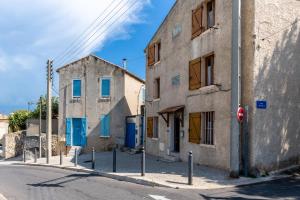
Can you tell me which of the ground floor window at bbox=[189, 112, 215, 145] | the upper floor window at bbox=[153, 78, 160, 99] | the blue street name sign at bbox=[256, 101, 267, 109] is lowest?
the ground floor window at bbox=[189, 112, 215, 145]

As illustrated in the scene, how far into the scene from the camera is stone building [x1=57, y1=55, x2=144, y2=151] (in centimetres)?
3108

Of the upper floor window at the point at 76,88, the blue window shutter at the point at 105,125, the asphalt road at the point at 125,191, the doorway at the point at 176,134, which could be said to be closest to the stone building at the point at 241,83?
the doorway at the point at 176,134

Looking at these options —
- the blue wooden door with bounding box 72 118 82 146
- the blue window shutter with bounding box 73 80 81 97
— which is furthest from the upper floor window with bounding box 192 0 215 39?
the blue wooden door with bounding box 72 118 82 146

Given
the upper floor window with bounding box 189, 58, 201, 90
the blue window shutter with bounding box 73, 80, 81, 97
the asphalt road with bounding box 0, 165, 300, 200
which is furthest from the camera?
the blue window shutter with bounding box 73, 80, 81, 97

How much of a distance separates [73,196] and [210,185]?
3944mm

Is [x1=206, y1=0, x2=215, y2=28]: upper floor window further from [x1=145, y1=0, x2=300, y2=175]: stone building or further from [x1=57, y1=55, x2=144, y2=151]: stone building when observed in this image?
[x1=57, y1=55, x2=144, y2=151]: stone building

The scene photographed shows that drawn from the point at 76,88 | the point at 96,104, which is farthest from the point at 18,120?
the point at 96,104

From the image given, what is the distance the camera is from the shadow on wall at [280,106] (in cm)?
1387

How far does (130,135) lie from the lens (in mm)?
30312

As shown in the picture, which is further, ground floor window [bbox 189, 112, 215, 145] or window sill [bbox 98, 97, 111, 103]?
window sill [bbox 98, 97, 111, 103]

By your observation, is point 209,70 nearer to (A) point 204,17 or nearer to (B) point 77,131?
(A) point 204,17

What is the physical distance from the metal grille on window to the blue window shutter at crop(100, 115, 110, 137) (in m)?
14.8

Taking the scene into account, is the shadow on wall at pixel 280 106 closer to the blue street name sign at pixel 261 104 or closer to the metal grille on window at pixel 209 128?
the blue street name sign at pixel 261 104

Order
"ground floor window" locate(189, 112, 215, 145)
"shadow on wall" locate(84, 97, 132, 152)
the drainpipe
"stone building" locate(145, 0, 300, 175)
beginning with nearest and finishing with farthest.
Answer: the drainpipe < "stone building" locate(145, 0, 300, 175) < "ground floor window" locate(189, 112, 215, 145) < "shadow on wall" locate(84, 97, 132, 152)
